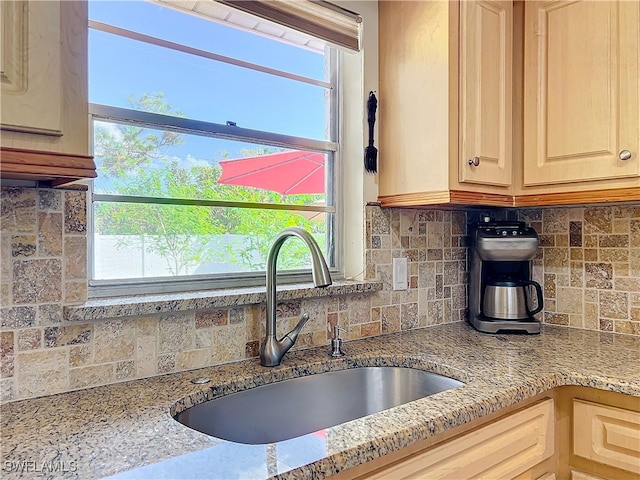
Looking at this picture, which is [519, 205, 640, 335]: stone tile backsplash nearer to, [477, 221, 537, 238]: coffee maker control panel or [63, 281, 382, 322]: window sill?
[477, 221, 537, 238]: coffee maker control panel

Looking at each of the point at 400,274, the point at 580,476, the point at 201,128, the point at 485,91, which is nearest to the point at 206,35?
the point at 201,128

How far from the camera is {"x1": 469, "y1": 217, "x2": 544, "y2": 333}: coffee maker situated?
1.67 m

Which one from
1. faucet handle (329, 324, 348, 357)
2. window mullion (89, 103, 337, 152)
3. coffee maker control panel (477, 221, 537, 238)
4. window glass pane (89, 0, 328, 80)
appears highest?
window glass pane (89, 0, 328, 80)

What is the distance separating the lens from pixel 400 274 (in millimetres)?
1698

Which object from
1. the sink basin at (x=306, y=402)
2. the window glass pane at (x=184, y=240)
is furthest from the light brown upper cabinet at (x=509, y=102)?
the sink basin at (x=306, y=402)

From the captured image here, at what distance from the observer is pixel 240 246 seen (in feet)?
4.71

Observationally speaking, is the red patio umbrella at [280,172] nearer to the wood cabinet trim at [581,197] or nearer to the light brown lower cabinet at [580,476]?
the wood cabinet trim at [581,197]

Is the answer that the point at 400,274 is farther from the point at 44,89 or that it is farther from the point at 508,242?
the point at 44,89

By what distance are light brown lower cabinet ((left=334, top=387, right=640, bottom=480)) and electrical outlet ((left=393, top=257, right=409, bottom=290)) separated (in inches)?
24.2

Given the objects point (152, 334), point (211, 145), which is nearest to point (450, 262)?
point (211, 145)

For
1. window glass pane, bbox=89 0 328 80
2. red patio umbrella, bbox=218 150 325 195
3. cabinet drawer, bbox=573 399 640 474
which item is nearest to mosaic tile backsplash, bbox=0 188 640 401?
red patio umbrella, bbox=218 150 325 195

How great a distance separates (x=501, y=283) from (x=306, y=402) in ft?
2.97

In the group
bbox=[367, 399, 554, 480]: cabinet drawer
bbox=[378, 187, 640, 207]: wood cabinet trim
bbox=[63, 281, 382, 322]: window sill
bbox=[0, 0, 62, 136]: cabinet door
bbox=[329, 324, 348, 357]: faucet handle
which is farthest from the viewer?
bbox=[378, 187, 640, 207]: wood cabinet trim

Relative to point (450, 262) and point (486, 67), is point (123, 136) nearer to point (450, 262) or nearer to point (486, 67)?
point (486, 67)
